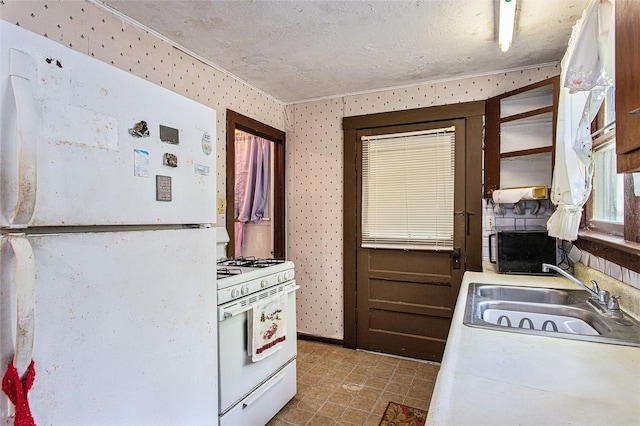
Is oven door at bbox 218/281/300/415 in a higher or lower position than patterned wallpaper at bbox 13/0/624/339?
lower

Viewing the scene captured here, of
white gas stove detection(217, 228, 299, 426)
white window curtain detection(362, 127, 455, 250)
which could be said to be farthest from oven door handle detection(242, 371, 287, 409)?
white window curtain detection(362, 127, 455, 250)

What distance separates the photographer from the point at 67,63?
940 mm

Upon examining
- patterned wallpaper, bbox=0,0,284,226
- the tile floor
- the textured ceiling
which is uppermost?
the textured ceiling

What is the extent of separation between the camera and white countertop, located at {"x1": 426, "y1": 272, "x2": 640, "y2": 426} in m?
0.76

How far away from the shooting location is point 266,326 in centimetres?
197

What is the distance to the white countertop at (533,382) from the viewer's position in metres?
0.76

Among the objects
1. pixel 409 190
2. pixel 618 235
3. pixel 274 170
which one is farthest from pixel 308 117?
pixel 618 235

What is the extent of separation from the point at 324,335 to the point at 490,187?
2.04m

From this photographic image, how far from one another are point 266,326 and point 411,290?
60.5 inches

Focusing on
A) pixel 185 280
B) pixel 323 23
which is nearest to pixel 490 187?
pixel 323 23

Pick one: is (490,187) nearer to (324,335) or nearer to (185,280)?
(324,335)

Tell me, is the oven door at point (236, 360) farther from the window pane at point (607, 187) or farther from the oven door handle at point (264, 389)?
the window pane at point (607, 187)

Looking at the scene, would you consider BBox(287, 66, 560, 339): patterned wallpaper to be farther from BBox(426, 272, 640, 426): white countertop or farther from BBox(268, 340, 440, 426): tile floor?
BBox(426, 272, 640, 426): white countertop

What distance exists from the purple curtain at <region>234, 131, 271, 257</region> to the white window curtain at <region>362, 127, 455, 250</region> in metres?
1.24
